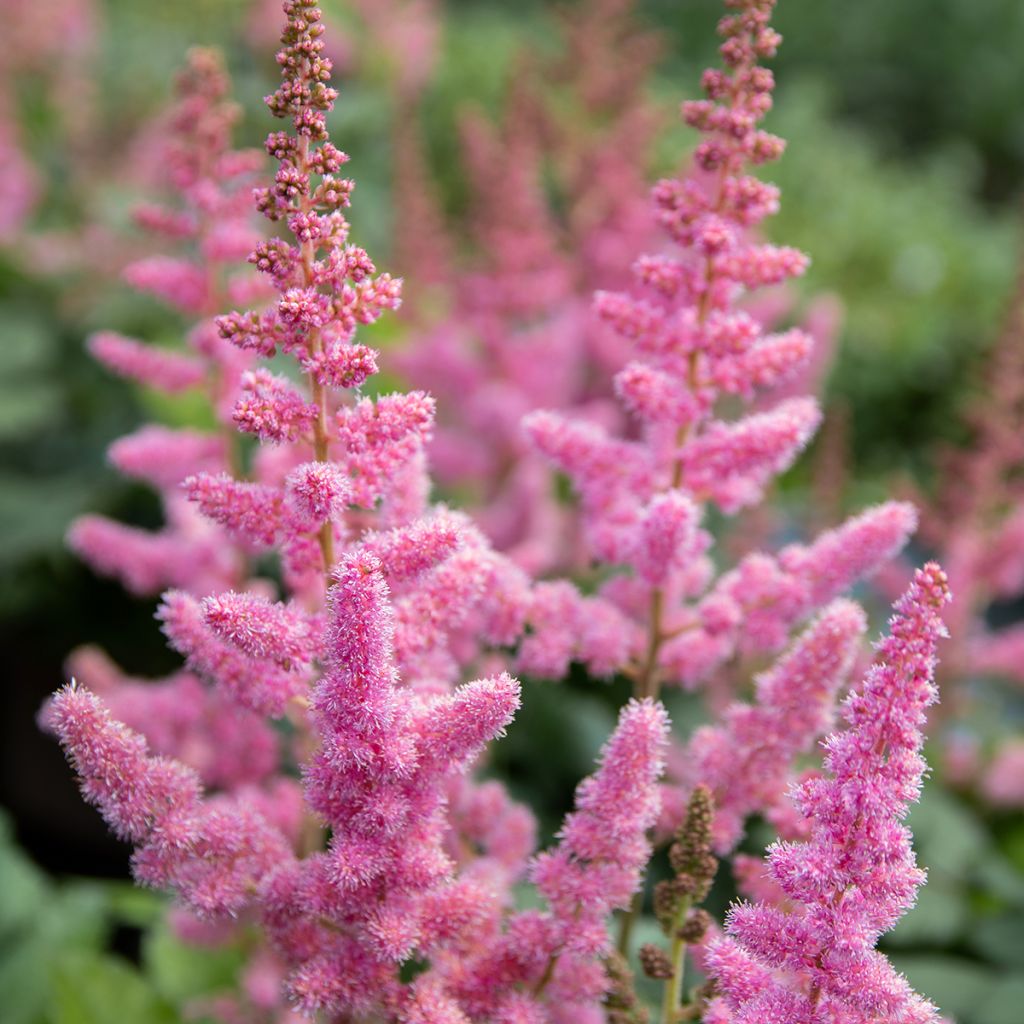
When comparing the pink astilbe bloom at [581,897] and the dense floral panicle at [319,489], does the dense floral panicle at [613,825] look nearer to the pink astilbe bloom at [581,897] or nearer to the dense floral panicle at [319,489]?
the pink astilbe bloom at [581,897]

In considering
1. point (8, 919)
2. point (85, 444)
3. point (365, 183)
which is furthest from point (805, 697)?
point (365, 183)

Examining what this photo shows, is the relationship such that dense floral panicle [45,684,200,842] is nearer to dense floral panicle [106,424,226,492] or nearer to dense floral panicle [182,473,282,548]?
dense floral panicle [182,473,282,548]

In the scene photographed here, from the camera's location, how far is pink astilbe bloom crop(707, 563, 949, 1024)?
2.03ft

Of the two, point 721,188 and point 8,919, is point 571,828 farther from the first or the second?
point 8,919

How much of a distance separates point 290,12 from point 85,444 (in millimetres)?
1850

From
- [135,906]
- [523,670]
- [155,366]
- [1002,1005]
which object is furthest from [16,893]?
[1002,1005]

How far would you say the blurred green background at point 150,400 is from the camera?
4.54 ft

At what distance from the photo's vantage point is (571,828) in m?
0.74

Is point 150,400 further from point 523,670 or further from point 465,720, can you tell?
point 465,720

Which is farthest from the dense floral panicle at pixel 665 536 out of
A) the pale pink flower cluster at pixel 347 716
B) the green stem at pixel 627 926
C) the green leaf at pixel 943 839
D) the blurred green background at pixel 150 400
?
the green leaf at pixel 943 839

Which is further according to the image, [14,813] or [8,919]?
[14,813]

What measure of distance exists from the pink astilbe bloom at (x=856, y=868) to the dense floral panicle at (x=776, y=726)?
0.13 m

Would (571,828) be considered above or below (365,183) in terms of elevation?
below

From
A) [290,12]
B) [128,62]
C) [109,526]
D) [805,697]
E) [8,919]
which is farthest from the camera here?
[128,62]
